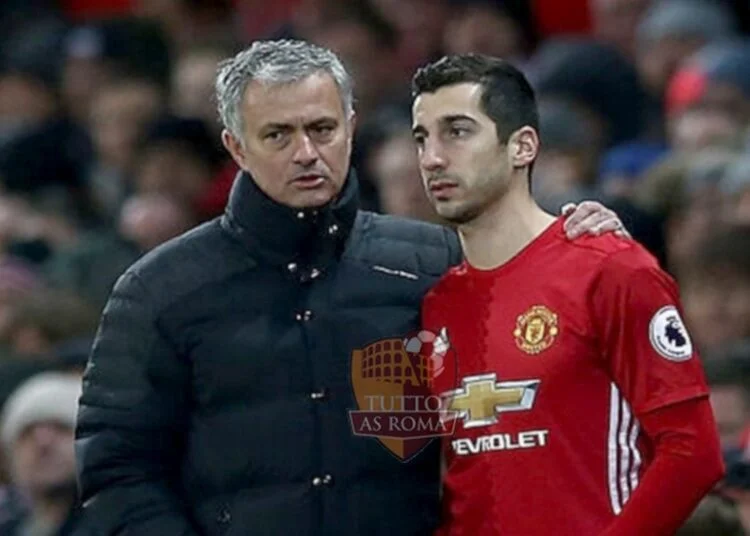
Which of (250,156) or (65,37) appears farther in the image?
(65,37)

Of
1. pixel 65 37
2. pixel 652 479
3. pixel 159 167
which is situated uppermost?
pixel 65 37

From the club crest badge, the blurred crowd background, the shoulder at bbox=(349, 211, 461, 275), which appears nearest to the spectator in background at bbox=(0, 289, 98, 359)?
the blurred crowd background

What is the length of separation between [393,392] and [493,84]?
30.3 inches

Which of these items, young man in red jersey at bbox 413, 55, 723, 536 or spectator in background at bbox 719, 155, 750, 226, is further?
spectator in background at bbox 719, 155, 750, 226

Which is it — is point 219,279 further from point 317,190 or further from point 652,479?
point 652,479

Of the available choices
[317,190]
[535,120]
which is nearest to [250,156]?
[317,190]

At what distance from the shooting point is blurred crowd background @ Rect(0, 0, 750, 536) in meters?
9.44

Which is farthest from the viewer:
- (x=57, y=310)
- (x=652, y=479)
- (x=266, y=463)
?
(x=57, y=310)

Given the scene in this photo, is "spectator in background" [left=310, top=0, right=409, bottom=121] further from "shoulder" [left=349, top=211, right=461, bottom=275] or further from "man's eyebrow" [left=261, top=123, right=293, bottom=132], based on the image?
"man's eyebrow" [left=261, top=123, right=293, bottom=132]

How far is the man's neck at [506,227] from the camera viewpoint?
6734 millimetres

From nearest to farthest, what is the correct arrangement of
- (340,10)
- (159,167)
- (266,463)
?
(266,463)
(159,167)
(340,10)

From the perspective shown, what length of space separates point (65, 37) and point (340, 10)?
72.4 inches

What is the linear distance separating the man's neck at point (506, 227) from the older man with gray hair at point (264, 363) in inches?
A: 4.3

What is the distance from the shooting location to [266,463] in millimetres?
6844
